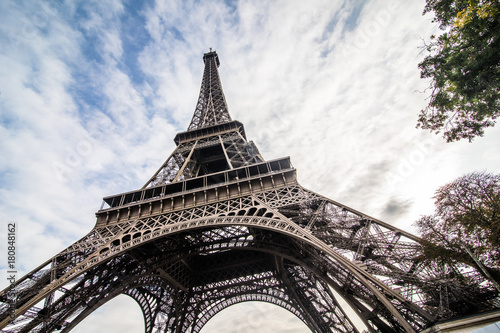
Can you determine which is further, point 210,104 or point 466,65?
point 210,104

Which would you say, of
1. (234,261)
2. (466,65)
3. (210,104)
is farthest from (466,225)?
(210,104)

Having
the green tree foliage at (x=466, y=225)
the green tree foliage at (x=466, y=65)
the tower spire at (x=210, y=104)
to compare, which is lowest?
the green tree foliage at (x=466, y=225)

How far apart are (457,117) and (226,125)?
60.3 feet

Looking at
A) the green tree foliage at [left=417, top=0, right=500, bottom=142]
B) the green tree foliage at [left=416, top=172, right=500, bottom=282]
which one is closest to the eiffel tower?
the green tree foliage at [left=416, top=172, right=500, bottom=282]

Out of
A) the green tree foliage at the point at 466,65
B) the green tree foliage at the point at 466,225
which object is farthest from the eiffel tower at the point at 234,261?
the green tree foliage at the point at 466,65

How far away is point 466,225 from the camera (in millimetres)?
9742

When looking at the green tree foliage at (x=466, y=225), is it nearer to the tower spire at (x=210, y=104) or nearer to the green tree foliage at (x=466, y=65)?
the green tree foliage at (x=466, y=65)

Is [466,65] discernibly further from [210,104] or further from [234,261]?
[210,104]

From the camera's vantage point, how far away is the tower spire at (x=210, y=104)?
89.7 feet

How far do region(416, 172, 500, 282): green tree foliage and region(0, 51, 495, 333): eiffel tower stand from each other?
0.50 meters

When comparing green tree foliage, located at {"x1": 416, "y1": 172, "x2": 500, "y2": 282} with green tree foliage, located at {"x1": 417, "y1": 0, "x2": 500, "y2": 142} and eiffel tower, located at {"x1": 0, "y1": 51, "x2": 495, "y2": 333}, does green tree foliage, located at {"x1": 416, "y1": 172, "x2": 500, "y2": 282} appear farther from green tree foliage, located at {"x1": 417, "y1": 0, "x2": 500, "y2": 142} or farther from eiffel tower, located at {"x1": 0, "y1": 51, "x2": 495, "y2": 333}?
green tree foliage, located at {"x1": 417, "y1": 0, "x2": 500, "y2": 142}

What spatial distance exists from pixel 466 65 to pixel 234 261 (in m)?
20.0

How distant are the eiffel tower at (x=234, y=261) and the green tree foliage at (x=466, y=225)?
50 cm

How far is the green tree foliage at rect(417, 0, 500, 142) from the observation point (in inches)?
209
